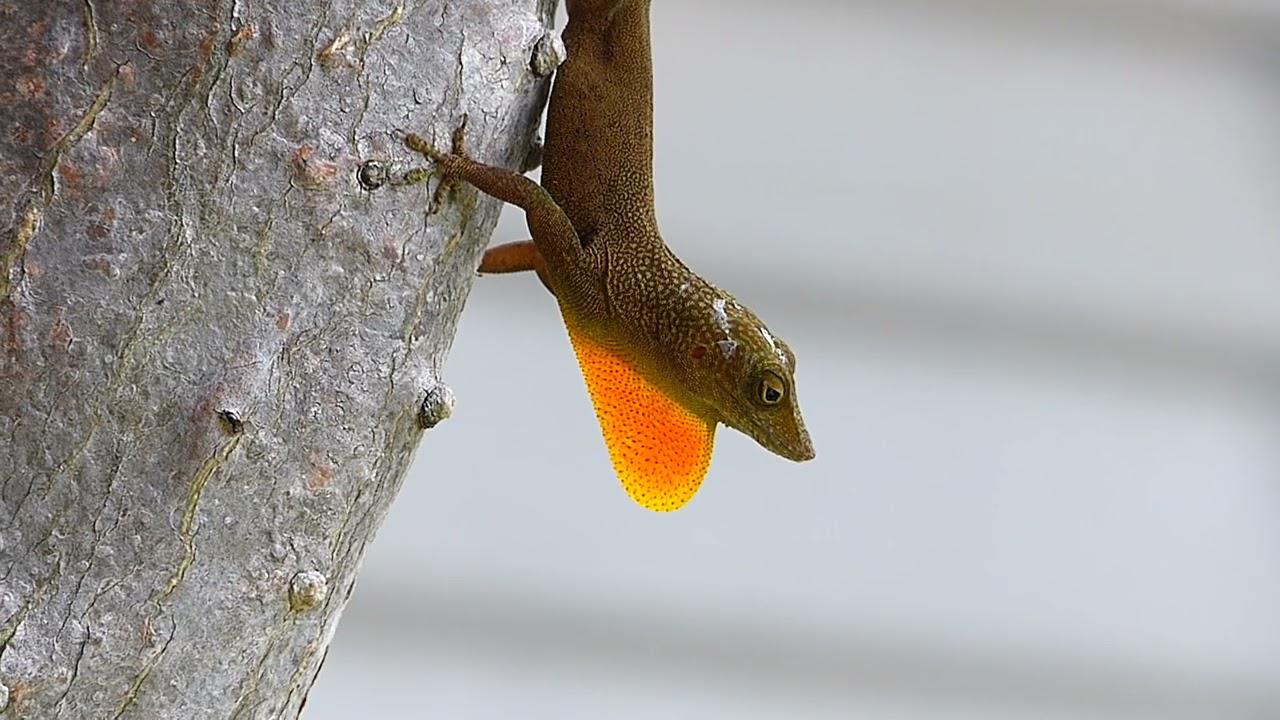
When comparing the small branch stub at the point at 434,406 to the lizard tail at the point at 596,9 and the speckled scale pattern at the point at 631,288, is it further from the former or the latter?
the lizard tail at the point at 596,9

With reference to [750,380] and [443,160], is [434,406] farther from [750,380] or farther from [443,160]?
[750,380]

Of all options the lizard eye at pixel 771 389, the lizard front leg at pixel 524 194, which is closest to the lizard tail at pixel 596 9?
the lizard front leg at pixel 524 194

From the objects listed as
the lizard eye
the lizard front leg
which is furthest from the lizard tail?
the lizard eye

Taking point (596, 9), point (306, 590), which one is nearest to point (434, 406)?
point (306, 590)

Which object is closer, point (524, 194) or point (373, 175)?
point (373, 175)

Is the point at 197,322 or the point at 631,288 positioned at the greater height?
the point at 631,288

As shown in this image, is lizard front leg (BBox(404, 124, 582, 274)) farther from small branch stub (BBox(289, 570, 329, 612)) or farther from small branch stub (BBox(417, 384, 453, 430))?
small branch stub (BBox(289, 570, 329, 612))
